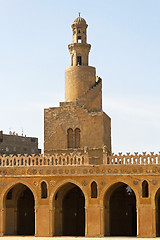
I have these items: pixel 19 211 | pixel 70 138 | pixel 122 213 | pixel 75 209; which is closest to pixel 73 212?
pixel 75 209

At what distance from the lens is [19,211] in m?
32.4

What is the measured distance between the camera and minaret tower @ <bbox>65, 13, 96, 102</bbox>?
34709 mm

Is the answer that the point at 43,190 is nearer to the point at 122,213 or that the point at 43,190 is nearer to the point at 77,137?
the point at 77,137

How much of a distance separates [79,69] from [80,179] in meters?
9.54

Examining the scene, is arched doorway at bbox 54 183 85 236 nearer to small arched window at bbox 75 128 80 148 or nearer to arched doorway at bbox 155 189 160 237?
small arched window at bbox 75 128 80 148

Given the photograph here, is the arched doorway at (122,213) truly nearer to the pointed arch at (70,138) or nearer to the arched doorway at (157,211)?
the arched doorway at (157,211)

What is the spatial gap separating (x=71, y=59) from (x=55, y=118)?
4.48 m

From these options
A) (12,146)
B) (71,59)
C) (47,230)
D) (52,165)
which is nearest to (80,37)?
(71,59)

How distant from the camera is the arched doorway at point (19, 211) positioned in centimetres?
3042

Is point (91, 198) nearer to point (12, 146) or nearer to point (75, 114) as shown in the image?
point (75, 114)

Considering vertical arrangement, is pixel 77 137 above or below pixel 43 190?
above

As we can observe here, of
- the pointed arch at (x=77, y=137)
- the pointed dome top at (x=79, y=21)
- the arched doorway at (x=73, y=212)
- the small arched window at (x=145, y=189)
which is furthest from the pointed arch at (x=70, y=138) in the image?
the pointed dome top at (x=79, y=21)

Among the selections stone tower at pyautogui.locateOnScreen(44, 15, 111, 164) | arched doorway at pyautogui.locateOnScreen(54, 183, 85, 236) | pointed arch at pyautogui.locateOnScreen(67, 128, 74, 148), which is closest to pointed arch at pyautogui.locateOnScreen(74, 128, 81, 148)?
stone tower at pyautogui.locateOnScreen(44, 15, 111, 164)

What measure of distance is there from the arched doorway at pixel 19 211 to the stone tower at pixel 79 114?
3.59m
